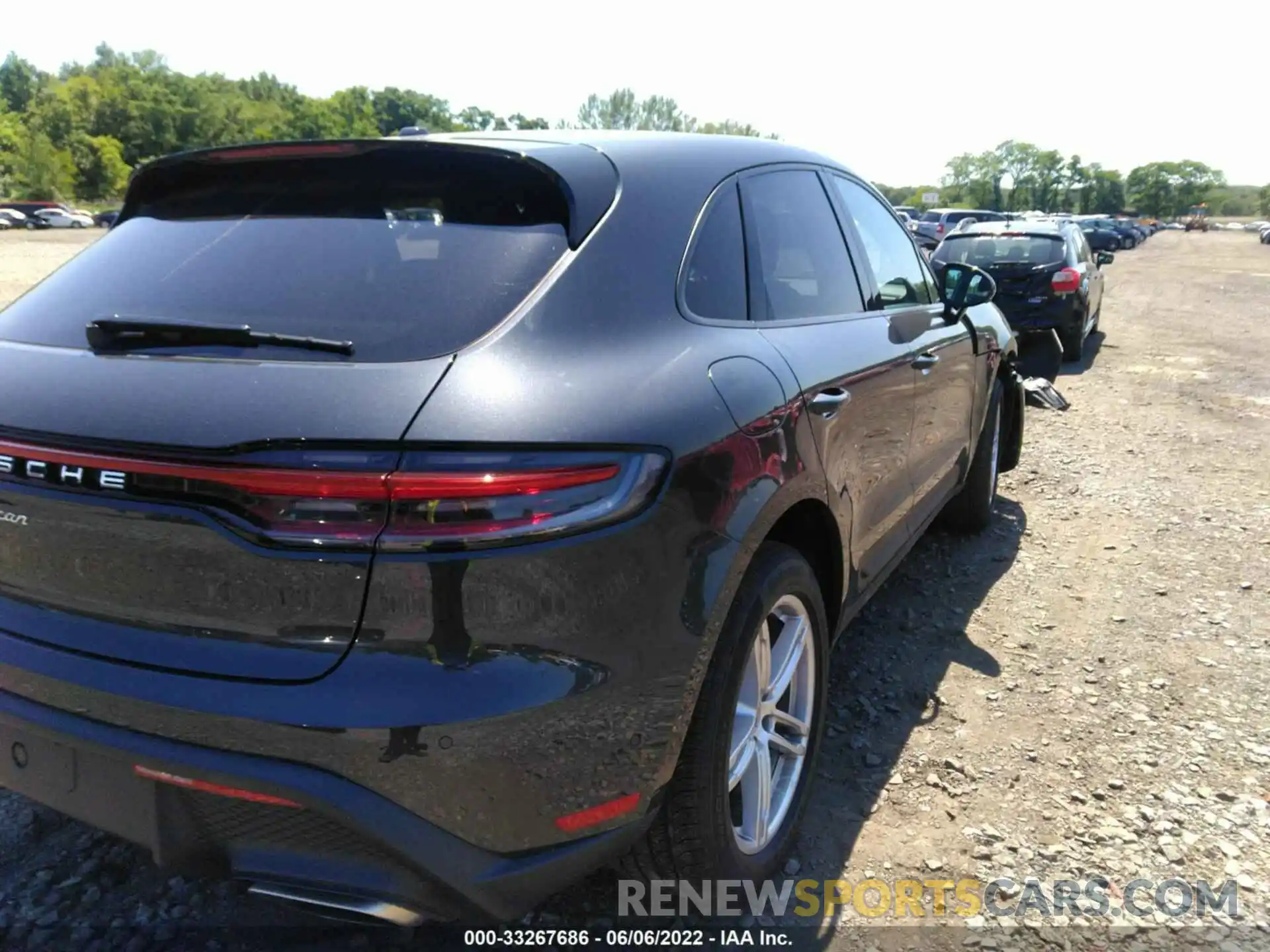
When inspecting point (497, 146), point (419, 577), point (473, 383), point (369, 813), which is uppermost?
point (497, 146)

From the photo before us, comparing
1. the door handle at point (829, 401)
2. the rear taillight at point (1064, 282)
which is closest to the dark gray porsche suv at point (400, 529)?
the door handle at point (829, 401)

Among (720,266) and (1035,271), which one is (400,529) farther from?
(1035,271)

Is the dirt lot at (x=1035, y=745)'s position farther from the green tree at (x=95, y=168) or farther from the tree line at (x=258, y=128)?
the green tree at (x=95, y=168)

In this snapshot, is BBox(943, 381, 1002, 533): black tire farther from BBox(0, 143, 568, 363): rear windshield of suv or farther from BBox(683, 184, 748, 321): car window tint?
BBox(0, 143, 568, 363): rear windshield of suv

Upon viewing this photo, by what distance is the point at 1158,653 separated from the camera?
3.74m

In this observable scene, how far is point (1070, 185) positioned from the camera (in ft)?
486

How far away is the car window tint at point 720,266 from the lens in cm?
222

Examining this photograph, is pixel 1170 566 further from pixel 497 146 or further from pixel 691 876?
pixel 497 146

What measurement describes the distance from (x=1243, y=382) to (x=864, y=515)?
28.6 ft

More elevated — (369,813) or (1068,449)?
(369,813)

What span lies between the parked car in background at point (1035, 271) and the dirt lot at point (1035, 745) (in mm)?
4864

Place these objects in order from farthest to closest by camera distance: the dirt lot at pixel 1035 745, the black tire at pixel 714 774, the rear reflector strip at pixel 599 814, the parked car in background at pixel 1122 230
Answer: the parked car in background at pixel 1122 230 < the dirt lot at pixel 1035 745 < the black tire at pixel 714 774 < the rear reflector strip at pixel 599 814

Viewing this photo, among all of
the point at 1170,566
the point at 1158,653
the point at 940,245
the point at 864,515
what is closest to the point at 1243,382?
the point at 940,245

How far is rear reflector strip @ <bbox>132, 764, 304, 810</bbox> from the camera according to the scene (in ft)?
5.19
